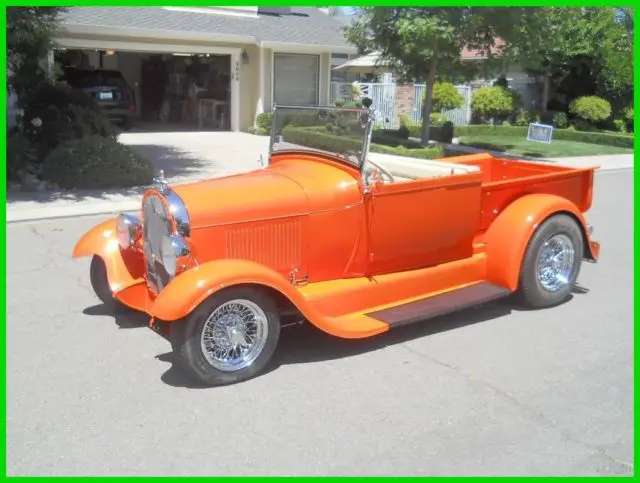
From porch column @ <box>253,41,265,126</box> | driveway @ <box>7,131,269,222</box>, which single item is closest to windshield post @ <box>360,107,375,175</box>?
Result: driveway @ <box>7,131,269,222</box>

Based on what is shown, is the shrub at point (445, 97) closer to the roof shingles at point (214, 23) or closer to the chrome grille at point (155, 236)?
the roof shingles at point (214, 23)

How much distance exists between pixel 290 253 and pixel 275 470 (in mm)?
1791

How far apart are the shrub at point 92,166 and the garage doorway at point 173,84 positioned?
8610 millimetres


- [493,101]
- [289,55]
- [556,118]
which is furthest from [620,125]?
[289,55]

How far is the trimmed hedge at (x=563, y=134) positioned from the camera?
22188 mm

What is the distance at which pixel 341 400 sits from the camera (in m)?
4.15

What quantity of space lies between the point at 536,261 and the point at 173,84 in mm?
21148

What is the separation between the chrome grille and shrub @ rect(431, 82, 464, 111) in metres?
21.3

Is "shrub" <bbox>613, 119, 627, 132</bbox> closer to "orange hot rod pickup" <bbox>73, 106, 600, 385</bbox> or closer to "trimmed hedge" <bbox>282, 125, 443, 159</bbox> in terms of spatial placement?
"orange hot rod pickup" <bbox>73, 106, 600, 385</bbox>

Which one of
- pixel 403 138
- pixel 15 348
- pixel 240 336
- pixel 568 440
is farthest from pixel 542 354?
pixel 403 138

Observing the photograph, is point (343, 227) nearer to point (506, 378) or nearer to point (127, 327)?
point (506, 378)

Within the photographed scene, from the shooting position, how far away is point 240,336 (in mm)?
→ 4398

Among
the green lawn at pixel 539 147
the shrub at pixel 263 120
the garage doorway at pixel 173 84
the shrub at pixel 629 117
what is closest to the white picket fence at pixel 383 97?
the green lawn at pixel 539 147

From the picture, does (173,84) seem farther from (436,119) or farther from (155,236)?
(155,236)
